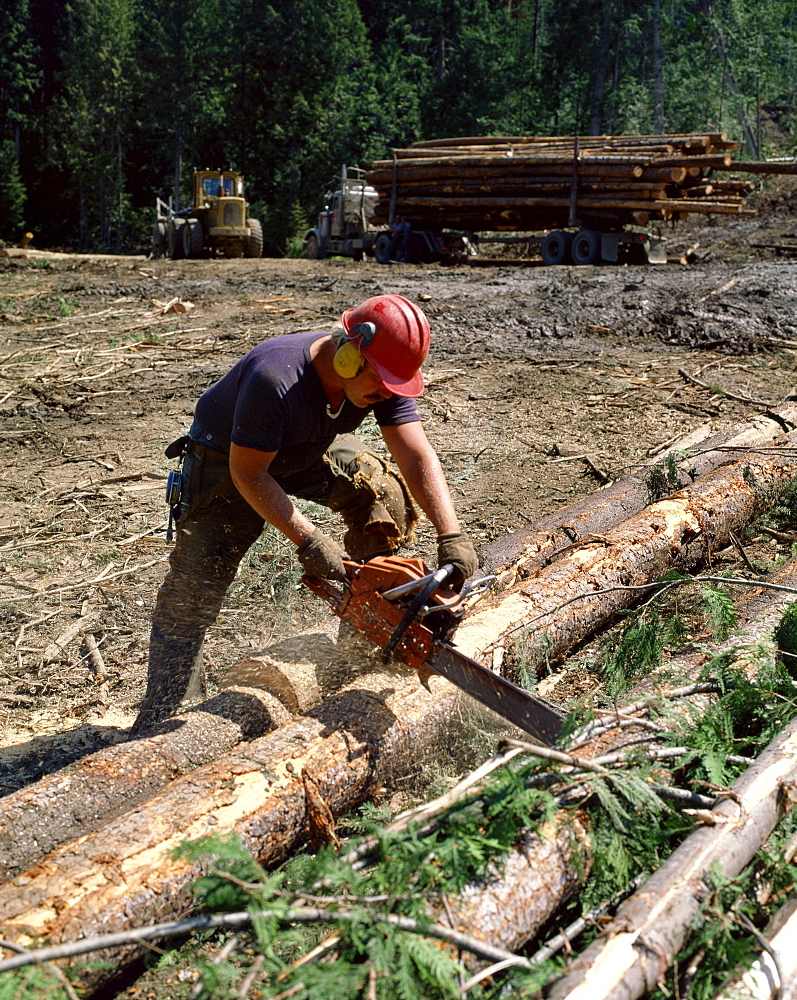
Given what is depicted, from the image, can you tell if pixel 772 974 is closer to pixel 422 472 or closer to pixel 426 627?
pixel 426 627

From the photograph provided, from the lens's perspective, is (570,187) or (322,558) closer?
(322,558)

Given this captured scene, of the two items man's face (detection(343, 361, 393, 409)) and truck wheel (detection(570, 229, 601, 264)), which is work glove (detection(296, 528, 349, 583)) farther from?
truck wheel (detection(570, 229, 601, 264))

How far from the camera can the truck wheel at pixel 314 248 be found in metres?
23.4

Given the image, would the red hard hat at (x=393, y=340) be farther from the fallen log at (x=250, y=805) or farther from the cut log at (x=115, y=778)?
the cut log at (x=115, y=778)

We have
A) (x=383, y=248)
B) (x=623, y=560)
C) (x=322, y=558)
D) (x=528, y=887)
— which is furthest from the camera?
(x=383, y=248)

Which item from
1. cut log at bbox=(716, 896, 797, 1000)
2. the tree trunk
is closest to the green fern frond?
cut log at bbox=(716, 896, 797, 1000)

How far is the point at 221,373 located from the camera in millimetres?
8500

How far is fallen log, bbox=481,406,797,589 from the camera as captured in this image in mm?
4223

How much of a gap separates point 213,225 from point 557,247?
32.8 feet

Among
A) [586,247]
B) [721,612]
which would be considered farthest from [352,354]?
[586,247]

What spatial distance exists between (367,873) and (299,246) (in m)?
34.4

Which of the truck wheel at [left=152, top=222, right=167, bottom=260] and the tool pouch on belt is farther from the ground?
the truck wheel at [left=152, top=222, right=167, bottom=260]

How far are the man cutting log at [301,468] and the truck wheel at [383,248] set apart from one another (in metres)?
16.9

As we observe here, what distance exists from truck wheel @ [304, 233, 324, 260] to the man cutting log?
2067 centimetres
